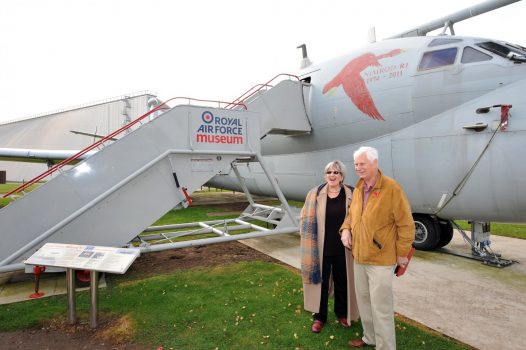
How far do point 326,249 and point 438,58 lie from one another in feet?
18.1

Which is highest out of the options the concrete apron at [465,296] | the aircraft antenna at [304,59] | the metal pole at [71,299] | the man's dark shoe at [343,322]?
the aircraft antenna at [304,59]

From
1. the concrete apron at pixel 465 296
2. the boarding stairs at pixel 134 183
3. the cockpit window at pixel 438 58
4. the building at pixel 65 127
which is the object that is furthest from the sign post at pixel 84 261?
the building at pixel 65 127

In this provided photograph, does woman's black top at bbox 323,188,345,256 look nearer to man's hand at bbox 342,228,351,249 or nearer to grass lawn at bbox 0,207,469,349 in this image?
man's hand at bbox 342,228,351,249

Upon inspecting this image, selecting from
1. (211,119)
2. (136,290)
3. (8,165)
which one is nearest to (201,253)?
(136,290)

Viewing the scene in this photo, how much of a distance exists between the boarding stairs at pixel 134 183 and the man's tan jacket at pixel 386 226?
397 cm

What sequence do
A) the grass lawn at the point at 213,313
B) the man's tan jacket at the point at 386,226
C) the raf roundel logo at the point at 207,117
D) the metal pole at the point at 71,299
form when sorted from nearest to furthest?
the man's tan jacket at the point at 386,226 → the grass lawn at the point at 213,313 → the metal pole at the point at 71,299 → the raf roundel logo at the point at 207,117

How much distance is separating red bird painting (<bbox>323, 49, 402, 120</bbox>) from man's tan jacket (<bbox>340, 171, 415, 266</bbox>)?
4879 millimetres

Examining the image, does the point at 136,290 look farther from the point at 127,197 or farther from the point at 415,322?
the point at 415,322

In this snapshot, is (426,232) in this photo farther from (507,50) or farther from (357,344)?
(357,344)

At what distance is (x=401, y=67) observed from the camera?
7.20 m

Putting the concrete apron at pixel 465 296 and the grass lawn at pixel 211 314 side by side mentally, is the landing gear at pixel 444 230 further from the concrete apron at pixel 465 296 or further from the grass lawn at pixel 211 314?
the grass lawn at pixel 211 314

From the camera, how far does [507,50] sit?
6383mm

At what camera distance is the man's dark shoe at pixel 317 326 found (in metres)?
3.84

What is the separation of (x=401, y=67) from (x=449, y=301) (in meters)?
5.07
